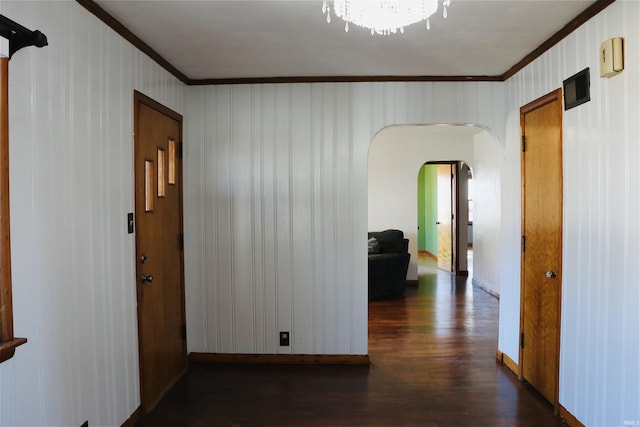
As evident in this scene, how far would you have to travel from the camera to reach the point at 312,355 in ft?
11.9

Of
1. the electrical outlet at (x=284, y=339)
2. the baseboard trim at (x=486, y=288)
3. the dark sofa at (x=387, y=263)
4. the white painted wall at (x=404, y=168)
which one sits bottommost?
the baseboard trim at (x=486, y=288)

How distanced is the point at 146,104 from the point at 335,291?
2071 mm

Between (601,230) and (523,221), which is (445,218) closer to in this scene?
(523,221)

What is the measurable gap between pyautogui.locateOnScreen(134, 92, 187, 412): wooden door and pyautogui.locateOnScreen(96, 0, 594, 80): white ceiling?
0.50m

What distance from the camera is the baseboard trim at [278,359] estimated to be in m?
3.62

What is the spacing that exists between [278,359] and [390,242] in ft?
10.2

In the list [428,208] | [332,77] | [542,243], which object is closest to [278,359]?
[542,243]

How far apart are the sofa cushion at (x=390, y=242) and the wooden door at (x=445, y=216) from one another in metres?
2.10

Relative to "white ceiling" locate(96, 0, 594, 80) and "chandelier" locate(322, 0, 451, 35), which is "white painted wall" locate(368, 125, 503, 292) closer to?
"white ceiling" locate(96, 0, 594, 80)

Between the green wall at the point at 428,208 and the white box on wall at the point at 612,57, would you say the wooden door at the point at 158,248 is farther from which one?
the green wall at the point at 428,208

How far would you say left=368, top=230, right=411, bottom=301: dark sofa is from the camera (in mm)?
5844

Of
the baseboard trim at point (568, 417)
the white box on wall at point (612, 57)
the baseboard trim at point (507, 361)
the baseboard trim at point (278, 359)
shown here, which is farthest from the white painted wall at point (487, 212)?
the white box on wall at point (612, 57)

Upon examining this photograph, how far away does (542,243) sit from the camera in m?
2.90

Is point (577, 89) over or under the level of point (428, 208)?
over
